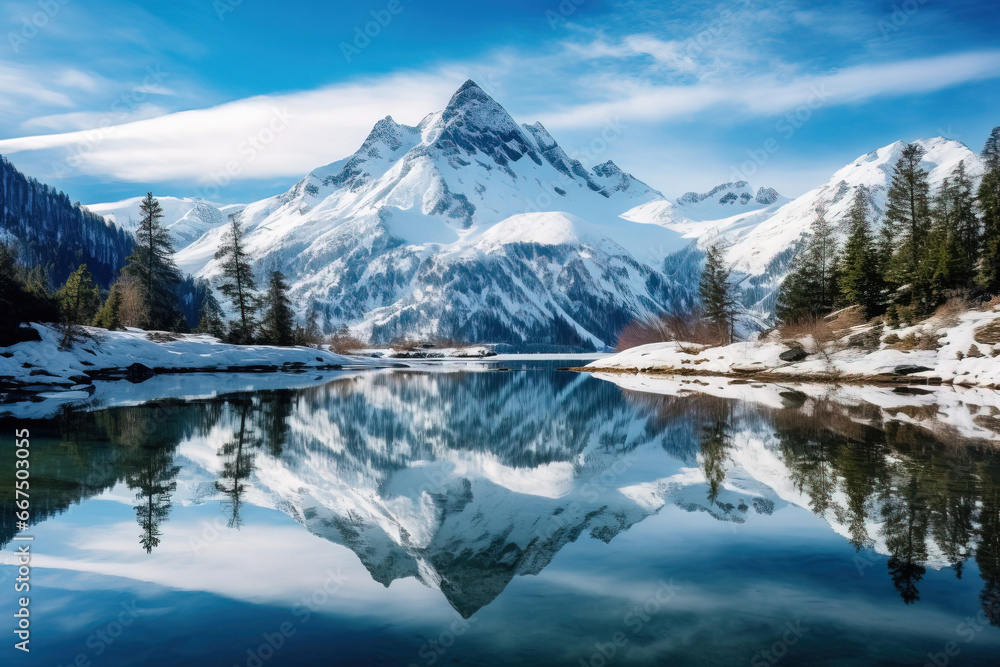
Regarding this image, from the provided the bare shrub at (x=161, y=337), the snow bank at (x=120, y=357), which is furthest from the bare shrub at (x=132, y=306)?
the bare shrub at (x=161, y=337)

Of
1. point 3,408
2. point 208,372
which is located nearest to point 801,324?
point 208,372

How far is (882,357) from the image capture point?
45.4 m

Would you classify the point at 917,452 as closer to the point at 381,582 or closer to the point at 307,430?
the point at 381,582

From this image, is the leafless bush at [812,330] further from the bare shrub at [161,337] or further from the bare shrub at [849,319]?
the bare shrub at [161,337]

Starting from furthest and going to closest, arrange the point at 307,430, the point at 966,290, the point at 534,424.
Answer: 1. the point at 966,290
2. the point at 534,424
3. the point at 307,430

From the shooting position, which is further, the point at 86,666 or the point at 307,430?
the point at 307,430

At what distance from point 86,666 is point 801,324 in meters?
64.0

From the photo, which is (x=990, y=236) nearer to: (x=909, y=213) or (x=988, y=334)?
(x=909, y=213)

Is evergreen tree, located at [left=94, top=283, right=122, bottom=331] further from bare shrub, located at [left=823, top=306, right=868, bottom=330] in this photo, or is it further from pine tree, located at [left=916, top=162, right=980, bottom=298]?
pine tree, located at [left=916, top=162, right=980, bottom=298]

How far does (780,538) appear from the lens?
9.86 metres

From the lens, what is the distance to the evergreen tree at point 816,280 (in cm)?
6431

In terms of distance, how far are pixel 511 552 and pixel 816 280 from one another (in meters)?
66.3

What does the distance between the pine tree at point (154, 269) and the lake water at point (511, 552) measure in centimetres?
5503

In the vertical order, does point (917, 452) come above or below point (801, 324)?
below
